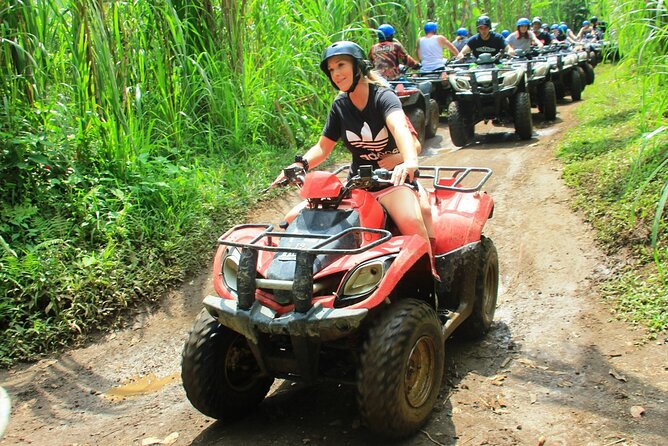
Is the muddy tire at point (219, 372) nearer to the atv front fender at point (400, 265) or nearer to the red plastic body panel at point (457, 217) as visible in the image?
the atv front fender at point (400, 265)

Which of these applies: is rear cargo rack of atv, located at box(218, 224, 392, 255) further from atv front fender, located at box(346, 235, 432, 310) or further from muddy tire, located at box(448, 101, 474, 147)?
muddy tire, located at box(448, 101, 474, 147)

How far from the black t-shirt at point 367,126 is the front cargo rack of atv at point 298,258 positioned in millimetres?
834

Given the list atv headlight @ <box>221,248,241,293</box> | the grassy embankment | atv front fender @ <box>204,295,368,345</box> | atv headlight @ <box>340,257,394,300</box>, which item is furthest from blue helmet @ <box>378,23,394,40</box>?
atv front fender @ <box>204,295,368,345</box>

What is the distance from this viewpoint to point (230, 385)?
3424 mm

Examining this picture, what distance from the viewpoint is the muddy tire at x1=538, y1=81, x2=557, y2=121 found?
11562mm

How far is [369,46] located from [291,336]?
881cm

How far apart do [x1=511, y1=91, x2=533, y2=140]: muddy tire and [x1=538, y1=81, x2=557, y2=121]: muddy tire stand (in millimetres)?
1545

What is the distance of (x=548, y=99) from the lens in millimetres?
11578

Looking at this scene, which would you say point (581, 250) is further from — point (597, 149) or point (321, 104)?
point (321, 104)

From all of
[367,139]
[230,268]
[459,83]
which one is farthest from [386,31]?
[230,268]

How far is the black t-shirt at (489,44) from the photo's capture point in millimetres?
11969

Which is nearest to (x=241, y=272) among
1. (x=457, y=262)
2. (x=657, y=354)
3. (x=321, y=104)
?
(x=457, y=262)

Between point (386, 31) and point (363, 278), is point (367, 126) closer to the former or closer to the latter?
point (363, 278)

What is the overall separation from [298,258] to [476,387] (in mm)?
1351
